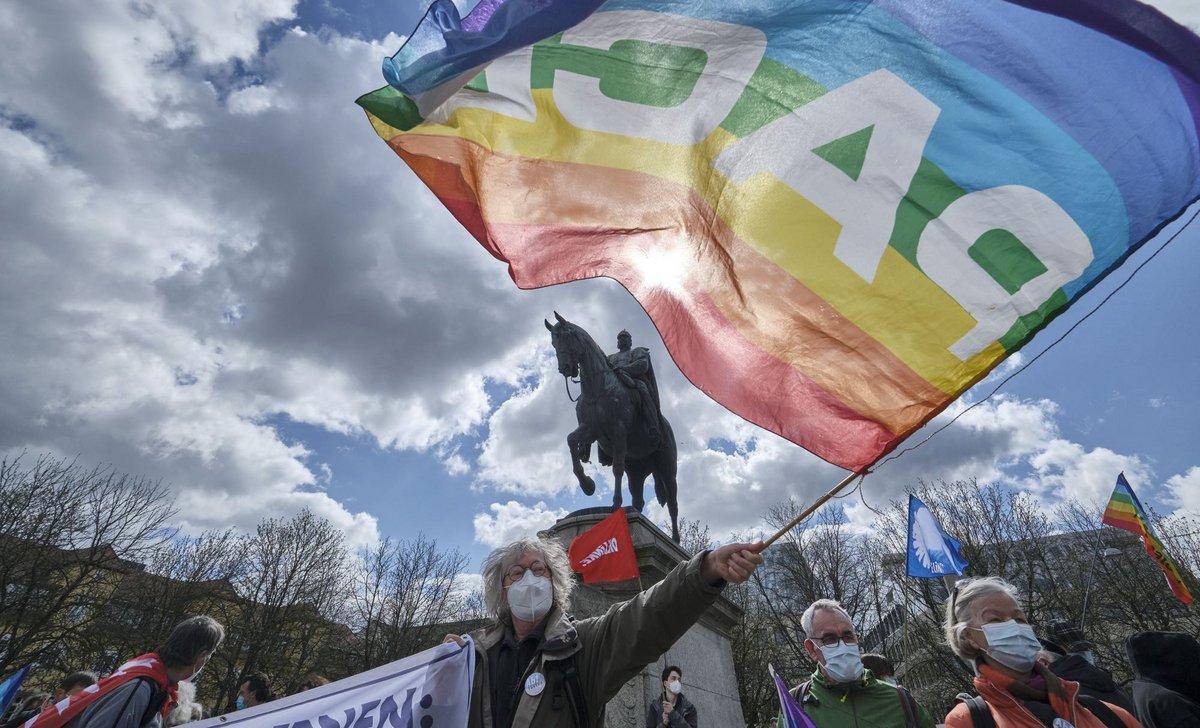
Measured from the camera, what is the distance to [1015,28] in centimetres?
263

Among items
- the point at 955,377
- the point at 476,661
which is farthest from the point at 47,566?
the point at 955,377

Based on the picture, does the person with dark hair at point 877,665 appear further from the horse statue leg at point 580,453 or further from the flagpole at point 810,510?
the horse statue leg at point 580,453

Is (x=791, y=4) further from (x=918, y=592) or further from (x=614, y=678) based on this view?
(x=918, y=592)

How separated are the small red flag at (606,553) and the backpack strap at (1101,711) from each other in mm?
4340

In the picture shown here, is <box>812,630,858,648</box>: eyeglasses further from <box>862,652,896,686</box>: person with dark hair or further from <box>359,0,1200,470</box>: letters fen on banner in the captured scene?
<box>862,652,896,686</box>: person with dark hair

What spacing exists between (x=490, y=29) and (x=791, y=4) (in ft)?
4.26

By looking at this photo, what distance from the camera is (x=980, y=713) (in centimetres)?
259

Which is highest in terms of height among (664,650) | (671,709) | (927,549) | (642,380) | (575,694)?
(642,380)

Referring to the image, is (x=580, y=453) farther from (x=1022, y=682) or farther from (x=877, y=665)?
(x=1022, y=682)

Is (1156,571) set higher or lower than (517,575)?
higher

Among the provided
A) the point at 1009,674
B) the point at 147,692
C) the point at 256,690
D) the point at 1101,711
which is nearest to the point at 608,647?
the point at 1009,674

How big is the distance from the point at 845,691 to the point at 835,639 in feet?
0.82

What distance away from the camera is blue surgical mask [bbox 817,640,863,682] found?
3.33 metres

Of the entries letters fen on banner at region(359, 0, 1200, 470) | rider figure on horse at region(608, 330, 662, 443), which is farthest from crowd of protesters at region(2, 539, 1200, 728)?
rider figure on horse at region(608, 330, 662, 443)
